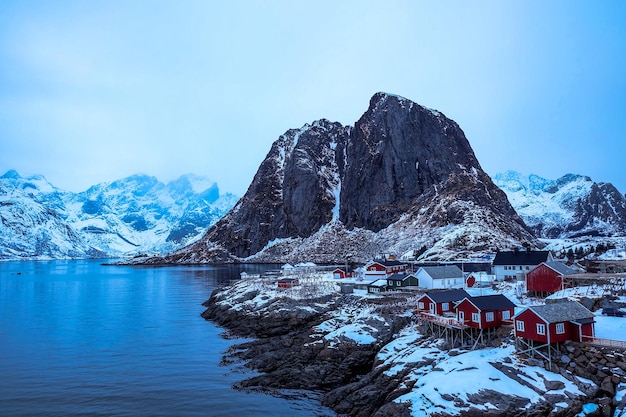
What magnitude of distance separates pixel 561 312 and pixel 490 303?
668 centimetres

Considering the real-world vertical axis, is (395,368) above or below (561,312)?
below

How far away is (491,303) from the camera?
129 feet

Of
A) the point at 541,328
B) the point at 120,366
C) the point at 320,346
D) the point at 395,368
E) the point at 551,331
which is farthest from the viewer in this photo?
the point at 120,366

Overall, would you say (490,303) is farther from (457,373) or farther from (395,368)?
(395,368)

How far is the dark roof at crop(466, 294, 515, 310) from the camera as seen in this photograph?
3856 centimetres

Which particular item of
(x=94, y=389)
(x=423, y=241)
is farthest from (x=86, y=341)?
(x=423, y=241)

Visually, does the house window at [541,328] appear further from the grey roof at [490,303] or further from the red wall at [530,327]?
the grey roof at [490,303]

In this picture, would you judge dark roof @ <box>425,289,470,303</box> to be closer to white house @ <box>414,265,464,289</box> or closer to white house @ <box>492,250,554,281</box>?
white house @ <box>414,265,464,289</box>

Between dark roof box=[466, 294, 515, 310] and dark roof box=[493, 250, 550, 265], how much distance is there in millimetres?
29235

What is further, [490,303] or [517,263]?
[517,263]

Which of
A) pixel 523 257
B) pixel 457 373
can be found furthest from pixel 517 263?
pixel 457 373

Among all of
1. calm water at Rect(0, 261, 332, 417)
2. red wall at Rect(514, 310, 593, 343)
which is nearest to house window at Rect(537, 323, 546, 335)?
red wall at Rect(514, 310, 593, 343)

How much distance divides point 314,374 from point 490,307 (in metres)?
16.4

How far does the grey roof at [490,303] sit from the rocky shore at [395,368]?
3012 mm
